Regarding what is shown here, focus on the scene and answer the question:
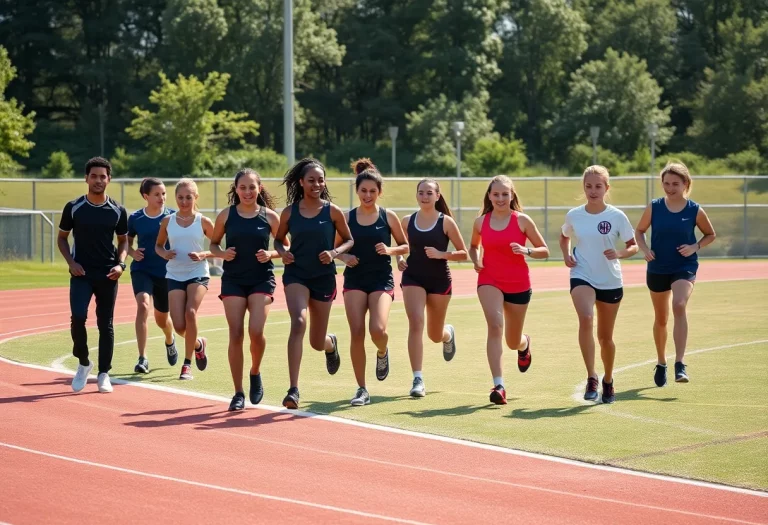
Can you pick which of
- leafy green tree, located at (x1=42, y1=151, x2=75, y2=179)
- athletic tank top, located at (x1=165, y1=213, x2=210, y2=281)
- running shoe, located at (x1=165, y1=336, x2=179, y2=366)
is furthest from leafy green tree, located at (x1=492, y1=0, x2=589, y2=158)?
athletic tank top, located at (x1=165, y1=213, x2=210, y2=281)

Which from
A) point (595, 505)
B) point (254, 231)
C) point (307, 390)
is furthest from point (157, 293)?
point (595, 505)

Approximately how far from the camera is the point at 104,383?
1216 cm

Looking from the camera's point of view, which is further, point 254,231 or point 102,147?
point 102,147

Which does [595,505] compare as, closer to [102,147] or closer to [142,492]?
[142,492]

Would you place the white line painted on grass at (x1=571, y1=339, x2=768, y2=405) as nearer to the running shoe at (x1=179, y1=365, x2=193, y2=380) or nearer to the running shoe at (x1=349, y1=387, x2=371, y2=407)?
the running shoe at (x1=349, y1=387, x2=371, y2=407)

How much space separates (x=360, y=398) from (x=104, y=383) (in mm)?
2598

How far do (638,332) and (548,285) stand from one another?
35.2ft

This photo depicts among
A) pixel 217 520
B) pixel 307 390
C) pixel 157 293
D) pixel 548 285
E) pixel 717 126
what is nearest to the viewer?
pixel 217 520

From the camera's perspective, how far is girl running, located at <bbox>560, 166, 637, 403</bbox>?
1120cm

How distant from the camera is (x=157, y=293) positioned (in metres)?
13.7

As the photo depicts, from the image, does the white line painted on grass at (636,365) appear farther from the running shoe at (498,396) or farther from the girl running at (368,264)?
the girl running at (368,264)

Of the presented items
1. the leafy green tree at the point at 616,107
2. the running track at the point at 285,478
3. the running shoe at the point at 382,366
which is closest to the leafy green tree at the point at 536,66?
the leafy green tree at the point at 616,107

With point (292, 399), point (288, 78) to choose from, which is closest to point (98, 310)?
point (292, 399)

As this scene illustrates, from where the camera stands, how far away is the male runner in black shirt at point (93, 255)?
470 inches
